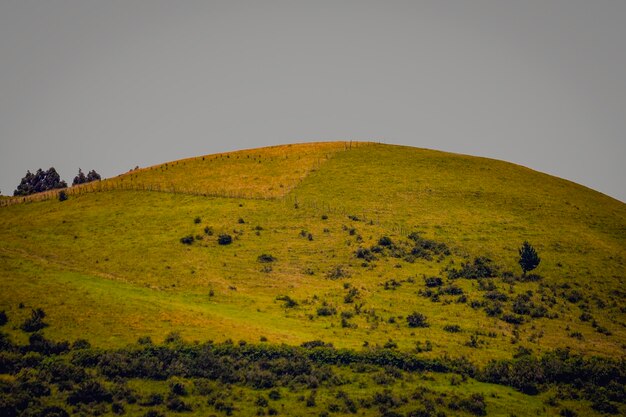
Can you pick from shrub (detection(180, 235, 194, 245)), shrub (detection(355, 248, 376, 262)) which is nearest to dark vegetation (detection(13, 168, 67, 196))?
shrub (detection(180, 235, 194, 245))

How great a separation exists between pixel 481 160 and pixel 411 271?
47170mm

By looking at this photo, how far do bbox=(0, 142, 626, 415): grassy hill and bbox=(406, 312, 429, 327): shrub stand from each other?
1.97ft

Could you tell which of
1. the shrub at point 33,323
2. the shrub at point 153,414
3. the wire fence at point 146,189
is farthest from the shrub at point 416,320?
the wire fence at point 146,189

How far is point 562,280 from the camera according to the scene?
6862 cm

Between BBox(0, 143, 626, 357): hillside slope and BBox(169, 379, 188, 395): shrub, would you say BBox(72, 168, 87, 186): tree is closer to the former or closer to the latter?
BBox(0, 143, 626, 357): hillside slope

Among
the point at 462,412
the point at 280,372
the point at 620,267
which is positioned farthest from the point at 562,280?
the point at 280,372

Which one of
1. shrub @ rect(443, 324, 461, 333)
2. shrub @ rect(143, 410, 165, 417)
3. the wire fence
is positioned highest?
the wire fence

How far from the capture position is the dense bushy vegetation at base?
43.2 meters

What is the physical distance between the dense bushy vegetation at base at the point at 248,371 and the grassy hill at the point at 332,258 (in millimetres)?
1679

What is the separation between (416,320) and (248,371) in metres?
19.0

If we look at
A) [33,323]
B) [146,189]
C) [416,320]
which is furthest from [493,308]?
[146,189]

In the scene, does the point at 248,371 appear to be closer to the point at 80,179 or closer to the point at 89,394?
the point at 89,394

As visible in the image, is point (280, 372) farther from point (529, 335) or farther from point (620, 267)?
point (620, 267)

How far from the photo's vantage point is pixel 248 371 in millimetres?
47969
